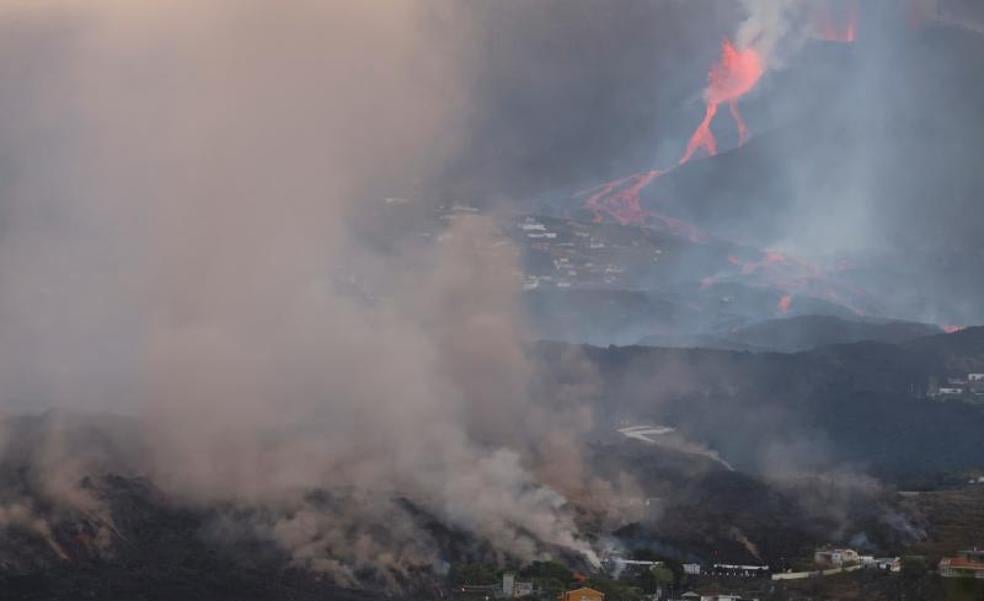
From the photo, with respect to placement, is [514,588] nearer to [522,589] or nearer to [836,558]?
Answer: [522,589]

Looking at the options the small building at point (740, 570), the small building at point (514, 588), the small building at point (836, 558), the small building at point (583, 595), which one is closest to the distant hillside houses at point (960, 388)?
the small building at point (836, 558)

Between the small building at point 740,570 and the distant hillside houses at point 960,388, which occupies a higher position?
the distant hillside houses at point 960,388

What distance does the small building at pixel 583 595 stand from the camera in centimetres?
7569

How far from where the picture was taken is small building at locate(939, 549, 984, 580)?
247ft

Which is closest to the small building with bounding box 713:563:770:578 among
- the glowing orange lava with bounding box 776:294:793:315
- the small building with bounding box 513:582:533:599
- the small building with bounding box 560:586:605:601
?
the small building with bounding box 560:586:605:601

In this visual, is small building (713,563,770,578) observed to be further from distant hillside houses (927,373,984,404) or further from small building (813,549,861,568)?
distant hillside houses (927,373,984,404)

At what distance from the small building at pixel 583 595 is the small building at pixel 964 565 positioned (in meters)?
10.5

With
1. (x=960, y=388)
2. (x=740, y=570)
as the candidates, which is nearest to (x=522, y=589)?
(x=740, y=570)

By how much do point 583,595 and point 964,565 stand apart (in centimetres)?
1172

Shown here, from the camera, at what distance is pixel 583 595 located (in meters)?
75.9

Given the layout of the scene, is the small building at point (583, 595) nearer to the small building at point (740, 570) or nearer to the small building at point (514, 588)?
the small building at point (514, 588)

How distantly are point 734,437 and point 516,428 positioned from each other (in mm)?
14359

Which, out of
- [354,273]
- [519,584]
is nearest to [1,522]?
[519,584]

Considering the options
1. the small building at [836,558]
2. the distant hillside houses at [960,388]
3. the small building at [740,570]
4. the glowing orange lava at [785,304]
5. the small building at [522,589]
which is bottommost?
the small building at [522,589]
